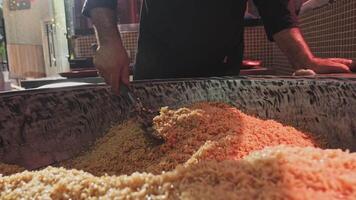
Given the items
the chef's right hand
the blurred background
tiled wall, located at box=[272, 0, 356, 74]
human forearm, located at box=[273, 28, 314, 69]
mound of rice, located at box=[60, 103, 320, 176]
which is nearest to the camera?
mound of rice, located at box=[60, 103, 320, 176]

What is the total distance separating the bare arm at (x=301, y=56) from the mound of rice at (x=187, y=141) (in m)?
0.35

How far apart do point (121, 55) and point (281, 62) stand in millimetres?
1910

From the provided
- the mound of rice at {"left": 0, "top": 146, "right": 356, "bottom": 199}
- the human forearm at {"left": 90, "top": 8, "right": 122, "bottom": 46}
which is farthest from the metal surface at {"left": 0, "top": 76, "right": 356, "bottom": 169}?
the mound of rice at {"left": 0, "top": 146, "right": 356, "bottom": 199}

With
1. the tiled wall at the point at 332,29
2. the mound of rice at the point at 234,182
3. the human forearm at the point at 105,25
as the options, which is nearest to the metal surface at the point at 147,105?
the human forearm at the point at 105,25

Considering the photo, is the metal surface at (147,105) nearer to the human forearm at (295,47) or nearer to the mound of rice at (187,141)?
the mound of rice at (187,141)

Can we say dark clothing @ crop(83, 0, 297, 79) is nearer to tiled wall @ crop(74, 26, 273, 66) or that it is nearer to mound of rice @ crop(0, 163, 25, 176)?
mound of rice @ crop(0, 163, 25, 176)

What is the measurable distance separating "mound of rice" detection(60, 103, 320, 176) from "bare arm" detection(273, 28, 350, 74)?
35cm

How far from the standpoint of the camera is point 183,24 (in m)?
1.48

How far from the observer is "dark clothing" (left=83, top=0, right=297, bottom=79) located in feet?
4.83

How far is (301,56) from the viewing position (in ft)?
4.50

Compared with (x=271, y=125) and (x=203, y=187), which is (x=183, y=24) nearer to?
(x=271, y=125)

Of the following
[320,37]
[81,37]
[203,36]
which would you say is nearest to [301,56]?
[203,36]

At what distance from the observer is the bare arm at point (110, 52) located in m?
1.09

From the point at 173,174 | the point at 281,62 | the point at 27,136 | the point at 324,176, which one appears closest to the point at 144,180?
the point at 173,174
